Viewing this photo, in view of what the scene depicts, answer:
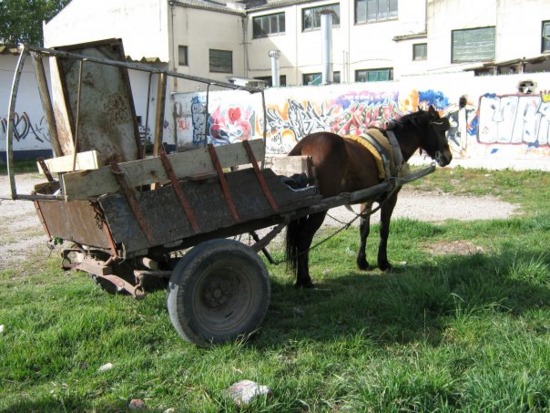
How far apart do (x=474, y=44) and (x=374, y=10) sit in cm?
848

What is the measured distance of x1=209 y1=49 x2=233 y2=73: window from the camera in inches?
1351

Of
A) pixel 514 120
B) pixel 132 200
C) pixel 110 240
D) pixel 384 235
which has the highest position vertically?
pixel 514 120

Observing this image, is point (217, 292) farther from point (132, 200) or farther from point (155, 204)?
point (132, 200)

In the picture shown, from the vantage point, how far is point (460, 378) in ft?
11.5

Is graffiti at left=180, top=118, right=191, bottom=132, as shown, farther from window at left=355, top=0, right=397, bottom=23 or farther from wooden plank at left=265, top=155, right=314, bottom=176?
wooden plank at left=265, top=155, right=314, bottom=176

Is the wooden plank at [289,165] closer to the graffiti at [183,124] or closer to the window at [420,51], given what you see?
the graffiti at [183,124]

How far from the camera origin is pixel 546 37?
24.1 meters

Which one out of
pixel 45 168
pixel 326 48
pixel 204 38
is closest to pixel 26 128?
pixel 326 48

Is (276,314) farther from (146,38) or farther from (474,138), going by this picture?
(146,38)

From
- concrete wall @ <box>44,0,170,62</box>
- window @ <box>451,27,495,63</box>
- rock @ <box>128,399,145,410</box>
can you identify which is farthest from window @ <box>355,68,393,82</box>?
rock @ <box>128,399,145,410</box>

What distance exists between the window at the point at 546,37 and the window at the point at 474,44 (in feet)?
6.84

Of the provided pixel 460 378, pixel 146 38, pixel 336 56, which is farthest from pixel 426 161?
pixel 146 38

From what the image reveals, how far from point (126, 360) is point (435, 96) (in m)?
15.0

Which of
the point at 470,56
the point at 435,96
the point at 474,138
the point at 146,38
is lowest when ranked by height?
the point at 474,138
